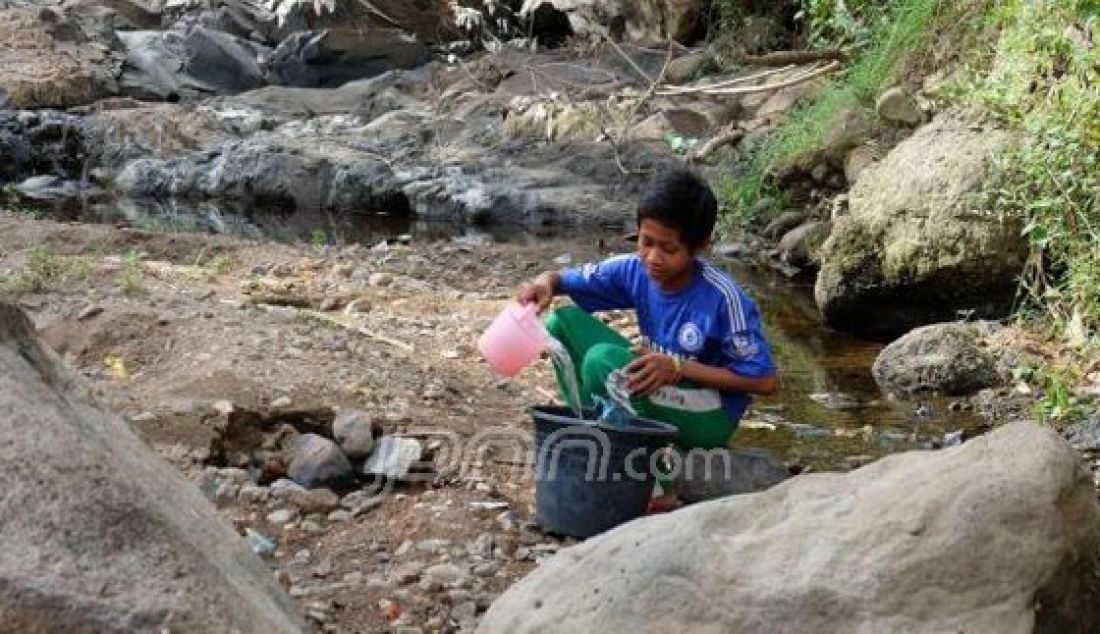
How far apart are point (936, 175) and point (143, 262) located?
13.5 ft

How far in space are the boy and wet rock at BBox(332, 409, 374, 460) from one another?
0.61 m

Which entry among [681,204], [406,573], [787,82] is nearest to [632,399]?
[681,204]

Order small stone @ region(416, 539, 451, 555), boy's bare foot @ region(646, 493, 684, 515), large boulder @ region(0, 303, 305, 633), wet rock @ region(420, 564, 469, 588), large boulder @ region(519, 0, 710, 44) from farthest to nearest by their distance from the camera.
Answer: large boulder @ region(519, 0, 710, 44) < boy's bare foot @ region(646, 493, 684, 515) < small stone @ region(416, 539, 451, 555) < wet rock @ region(420, 564, 469, 588) < large boulder @ region(0, 303, 305, 633)

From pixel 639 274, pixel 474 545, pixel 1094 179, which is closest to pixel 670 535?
pixel 474 545

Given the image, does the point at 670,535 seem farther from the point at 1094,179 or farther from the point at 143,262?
the point at 143,262

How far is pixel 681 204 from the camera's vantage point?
343 centimetres

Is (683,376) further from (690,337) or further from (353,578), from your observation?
(353,578)

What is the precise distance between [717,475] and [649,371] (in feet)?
1.62

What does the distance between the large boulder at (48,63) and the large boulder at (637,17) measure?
17.2 feet

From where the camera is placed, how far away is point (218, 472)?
3.71 metres

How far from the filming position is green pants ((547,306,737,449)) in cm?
347

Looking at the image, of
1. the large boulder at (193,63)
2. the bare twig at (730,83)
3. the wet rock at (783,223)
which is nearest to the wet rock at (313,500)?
the wet rock at (783,223)

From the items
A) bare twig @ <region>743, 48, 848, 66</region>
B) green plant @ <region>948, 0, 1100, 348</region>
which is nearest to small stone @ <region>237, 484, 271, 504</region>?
green plant @ <region>948, 0, 1100, 348</region>

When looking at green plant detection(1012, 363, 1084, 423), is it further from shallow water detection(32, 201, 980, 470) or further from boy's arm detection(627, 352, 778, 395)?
boy's arm detection(627, 352, 778, 395)
